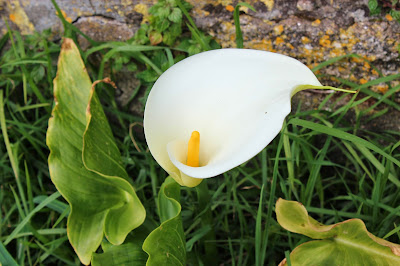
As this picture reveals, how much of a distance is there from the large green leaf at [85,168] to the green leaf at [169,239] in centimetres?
7

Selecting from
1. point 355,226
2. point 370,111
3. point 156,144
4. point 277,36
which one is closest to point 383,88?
point 370,111

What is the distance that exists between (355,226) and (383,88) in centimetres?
50

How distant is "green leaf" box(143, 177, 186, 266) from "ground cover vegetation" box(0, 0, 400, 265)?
13cm

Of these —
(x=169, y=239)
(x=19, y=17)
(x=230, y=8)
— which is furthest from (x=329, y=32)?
(x=19, y=17)

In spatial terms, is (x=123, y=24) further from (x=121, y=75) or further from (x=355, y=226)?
(x=355, y=226)

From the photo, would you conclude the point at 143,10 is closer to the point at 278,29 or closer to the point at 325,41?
the point at 278,29

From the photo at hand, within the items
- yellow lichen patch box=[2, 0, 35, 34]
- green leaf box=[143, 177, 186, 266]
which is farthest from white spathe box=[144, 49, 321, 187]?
yellow lichen patch box=[2, 0, 35, 34]

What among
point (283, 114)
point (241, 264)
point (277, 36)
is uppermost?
point (283, 114)

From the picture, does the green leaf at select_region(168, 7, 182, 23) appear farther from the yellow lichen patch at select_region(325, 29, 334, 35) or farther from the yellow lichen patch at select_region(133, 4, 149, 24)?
the yellow lichen patch at select_region(325, 29, 334, 35)

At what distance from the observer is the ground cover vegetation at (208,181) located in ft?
3.15

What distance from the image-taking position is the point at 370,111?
1109mm

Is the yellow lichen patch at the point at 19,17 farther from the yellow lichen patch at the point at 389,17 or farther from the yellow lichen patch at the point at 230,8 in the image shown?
the yellow lichen patch at the point at 389,17

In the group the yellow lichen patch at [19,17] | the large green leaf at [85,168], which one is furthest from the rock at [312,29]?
the large green leaf at [85,168]

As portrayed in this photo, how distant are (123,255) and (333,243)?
40cm
